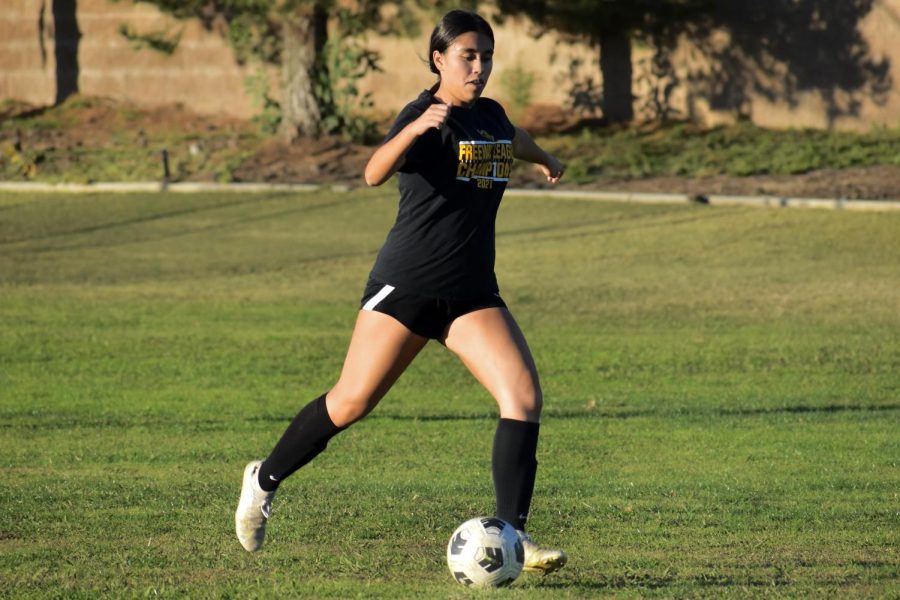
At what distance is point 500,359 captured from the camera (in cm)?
546

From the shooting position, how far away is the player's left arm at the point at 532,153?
5.97 metres

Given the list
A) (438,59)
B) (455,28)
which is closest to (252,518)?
(438,59)

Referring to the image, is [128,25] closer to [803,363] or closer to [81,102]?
[81,102]

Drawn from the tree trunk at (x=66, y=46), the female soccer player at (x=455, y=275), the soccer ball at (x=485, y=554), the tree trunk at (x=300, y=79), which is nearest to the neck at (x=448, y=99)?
the female soccer player at (x=455, y=275)

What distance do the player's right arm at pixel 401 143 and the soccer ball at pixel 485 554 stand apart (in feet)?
3.96

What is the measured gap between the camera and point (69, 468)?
8086 mm

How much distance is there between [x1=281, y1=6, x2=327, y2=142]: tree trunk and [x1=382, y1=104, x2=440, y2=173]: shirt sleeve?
22565 millimetres

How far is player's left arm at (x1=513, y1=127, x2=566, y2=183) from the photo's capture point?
5973mm

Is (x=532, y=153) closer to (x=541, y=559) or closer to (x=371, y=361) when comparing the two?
(x=371, y=361)

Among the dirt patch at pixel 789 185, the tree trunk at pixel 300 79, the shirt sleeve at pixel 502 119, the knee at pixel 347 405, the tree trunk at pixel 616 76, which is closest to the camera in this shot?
the knee at pixel 347 405

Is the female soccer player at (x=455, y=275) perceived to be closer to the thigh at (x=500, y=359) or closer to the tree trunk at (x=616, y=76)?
the thigh at (x=500, y=359)

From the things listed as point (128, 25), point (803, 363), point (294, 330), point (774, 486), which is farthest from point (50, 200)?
point (774, 486)

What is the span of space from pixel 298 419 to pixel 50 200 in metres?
20.3

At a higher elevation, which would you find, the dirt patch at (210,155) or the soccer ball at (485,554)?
the soccer ball at (485,554)
